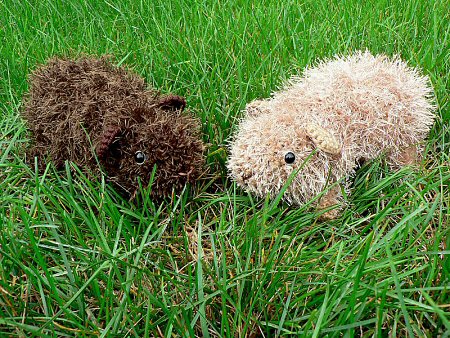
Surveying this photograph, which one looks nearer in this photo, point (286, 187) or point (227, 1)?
point (286, 187)

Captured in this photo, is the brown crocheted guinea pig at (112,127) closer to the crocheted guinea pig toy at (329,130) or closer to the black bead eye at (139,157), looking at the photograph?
the black bead eye at (139,157)

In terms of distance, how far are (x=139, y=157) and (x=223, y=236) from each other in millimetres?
366

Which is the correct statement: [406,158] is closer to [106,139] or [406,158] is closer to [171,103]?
[171,103]

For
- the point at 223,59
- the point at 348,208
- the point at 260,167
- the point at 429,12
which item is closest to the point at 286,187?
the point at 260,167

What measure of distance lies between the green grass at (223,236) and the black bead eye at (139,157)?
4.2 inches

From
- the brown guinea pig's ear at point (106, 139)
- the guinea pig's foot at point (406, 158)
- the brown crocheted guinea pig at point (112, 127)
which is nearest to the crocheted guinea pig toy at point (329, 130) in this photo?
the guinea pig's foot at point (406, 158)

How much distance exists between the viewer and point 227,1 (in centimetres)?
288

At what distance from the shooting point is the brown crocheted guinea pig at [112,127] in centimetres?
158

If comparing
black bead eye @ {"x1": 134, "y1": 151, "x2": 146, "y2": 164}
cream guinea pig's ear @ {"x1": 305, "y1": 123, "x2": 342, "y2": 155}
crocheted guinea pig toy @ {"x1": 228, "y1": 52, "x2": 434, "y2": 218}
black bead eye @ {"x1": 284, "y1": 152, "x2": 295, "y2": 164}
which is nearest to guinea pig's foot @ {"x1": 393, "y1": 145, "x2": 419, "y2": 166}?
crocheted guinea pig toy @ {"x1": 228, "y1": 52, "x2": 434, "y2": 218}

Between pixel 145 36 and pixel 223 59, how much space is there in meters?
0.56

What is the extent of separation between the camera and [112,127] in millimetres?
1551

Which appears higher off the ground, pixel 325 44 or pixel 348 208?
pixel 325 44

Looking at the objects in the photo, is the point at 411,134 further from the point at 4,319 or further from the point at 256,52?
the point at 4,319

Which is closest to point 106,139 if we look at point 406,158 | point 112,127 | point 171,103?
point 112,127
